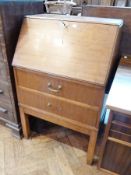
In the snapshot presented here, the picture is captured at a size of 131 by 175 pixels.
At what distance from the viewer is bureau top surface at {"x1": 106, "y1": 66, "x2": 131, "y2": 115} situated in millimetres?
854

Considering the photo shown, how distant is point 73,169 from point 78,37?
1056 millimetres

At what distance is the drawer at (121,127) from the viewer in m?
0.98

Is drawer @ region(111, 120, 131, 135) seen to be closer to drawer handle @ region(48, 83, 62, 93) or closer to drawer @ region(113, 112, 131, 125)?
drawer @ region(113, 112, 131, 125)

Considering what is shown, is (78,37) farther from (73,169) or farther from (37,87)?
(73,169)

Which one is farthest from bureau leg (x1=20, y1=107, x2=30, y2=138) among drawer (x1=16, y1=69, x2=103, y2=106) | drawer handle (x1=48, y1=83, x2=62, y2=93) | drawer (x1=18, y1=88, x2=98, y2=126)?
drawer handle (x1=48, y1=83, x2=62, y2=93)

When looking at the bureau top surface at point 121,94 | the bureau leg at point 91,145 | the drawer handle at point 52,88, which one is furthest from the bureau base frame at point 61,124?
the bureau top surface at point 121,94

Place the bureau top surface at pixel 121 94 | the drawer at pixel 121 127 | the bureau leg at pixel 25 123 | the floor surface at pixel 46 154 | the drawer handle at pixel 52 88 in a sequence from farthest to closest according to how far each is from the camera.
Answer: the bureau leg at pixel 25 123
the floor surface at pixel 46 154
the drawer handle at pixel 52 88
the drawer at pixel 121 127
the bureau top surface at pixel 121 94

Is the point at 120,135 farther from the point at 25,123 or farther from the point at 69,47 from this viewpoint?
the point at 25,123

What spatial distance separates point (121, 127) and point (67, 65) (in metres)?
0.52

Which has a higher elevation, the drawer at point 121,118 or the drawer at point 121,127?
the drawer at point 121,118

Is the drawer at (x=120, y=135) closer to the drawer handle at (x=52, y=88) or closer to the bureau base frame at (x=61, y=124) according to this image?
the bureau base frame at (x=61, y=124)

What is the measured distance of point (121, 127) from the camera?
3.26 ft

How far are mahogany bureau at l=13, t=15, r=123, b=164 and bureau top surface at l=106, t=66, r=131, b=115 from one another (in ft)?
0.29

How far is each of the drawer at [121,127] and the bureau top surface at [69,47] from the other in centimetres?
27
